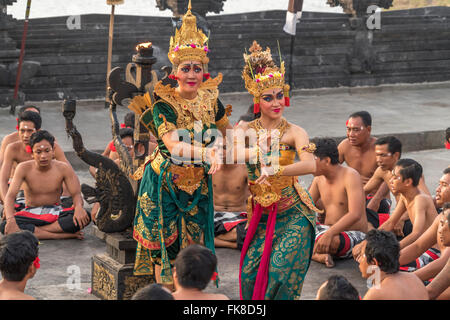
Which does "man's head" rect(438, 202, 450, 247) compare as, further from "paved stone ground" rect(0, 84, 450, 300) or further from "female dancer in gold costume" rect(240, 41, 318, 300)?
"paved stone ground" rect(0, 84, 450, 300)

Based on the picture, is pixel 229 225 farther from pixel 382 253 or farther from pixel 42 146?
pixel 382 253

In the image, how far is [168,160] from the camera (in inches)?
214

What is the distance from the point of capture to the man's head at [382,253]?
4.81 meters

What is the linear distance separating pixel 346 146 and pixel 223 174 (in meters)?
1.43

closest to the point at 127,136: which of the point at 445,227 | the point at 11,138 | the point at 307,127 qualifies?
the point at 11,138

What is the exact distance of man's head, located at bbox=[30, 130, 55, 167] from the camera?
7367 millimetres

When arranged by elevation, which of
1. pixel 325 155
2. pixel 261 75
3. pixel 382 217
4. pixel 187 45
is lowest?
pixel 382 217

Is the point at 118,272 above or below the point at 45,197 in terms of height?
below

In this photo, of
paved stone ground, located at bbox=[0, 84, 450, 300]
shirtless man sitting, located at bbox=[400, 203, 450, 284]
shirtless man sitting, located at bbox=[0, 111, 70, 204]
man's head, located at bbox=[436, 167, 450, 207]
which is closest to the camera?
shirtless man sitting, located at bbox=[400, 203, 450, 284]

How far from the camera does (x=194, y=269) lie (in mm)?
4316

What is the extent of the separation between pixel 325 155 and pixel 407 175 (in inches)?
29.1

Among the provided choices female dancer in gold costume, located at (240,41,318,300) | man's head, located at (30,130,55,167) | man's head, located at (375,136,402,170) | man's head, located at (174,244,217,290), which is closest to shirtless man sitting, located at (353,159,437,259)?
man's head, located at (375,136,402,170)

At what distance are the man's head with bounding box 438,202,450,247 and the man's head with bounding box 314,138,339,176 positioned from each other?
5.38 ft

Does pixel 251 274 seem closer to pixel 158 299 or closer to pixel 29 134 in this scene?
pixel 158 299
